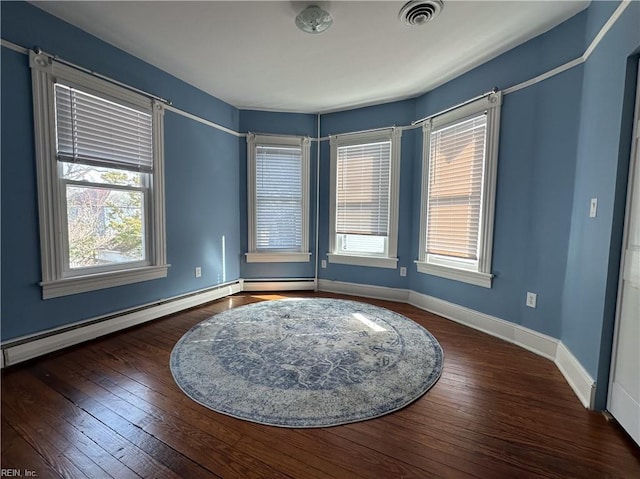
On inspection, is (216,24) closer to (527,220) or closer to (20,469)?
(20,469)

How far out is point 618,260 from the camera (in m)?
1.56

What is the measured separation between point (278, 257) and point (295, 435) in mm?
2821

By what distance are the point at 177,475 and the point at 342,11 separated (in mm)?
2876

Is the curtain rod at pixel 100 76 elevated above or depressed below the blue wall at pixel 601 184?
above

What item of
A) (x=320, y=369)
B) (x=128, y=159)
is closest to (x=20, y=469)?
(x=320, y=369)

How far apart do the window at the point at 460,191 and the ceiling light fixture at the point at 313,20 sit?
1.64 metres

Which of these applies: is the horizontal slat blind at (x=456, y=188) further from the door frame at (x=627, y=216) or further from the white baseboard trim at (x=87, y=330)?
the white baseboard trim at (x=87, y=330)

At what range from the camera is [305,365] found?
6.68ft

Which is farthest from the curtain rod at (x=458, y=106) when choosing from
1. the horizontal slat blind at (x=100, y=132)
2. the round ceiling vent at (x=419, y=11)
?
the horizontal slat blind at (x=100, y=132)

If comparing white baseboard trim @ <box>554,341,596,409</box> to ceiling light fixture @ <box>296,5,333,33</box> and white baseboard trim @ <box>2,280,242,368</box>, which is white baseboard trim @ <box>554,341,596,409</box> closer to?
ceiling light fixture @ <box>296,5,333,33</box>

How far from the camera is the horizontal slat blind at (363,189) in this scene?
373 centimetres

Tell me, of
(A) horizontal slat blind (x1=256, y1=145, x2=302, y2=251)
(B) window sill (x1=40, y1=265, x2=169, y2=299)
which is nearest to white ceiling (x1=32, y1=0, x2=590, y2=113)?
(A) horizontal slat blind (x1=256, y1=145, x2=302, y2=251)

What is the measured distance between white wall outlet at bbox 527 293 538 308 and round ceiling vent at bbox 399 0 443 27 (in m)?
2.35

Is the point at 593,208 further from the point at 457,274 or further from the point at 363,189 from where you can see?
the point at 363,189
